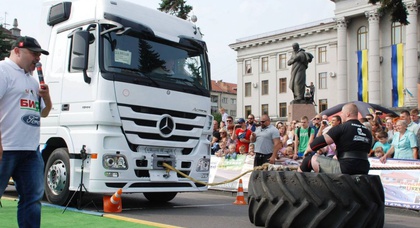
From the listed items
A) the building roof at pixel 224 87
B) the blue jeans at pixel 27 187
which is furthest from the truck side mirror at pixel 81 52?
the building roof at pixel 224 87

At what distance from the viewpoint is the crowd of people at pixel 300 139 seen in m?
10.9

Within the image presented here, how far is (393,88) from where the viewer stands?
53.1m

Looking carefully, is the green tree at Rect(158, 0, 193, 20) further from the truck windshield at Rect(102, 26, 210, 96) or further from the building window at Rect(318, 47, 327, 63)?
the truck windshield at Rect(102, 26, 210, 96)

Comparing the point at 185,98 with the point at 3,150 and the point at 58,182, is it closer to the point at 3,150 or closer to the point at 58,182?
the point at 58,182

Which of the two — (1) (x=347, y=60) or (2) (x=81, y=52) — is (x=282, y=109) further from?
(2) (x=81, y=52)

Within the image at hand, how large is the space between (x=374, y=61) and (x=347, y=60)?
427 cm

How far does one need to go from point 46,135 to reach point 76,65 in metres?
1.46

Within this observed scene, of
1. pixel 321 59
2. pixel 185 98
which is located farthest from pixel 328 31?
pixel 185 98

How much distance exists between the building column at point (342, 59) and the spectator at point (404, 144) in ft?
161

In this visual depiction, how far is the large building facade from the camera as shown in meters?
52.6

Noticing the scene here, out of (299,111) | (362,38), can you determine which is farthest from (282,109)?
(299,111)

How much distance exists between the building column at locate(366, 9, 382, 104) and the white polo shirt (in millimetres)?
53814

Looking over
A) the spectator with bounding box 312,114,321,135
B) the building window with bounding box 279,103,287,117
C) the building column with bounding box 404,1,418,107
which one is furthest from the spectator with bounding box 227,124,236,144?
the building window with bounding box 279,103,287,117

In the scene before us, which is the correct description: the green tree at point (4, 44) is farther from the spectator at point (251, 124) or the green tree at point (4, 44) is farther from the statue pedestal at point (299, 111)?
the spectator at point (251, 124)
